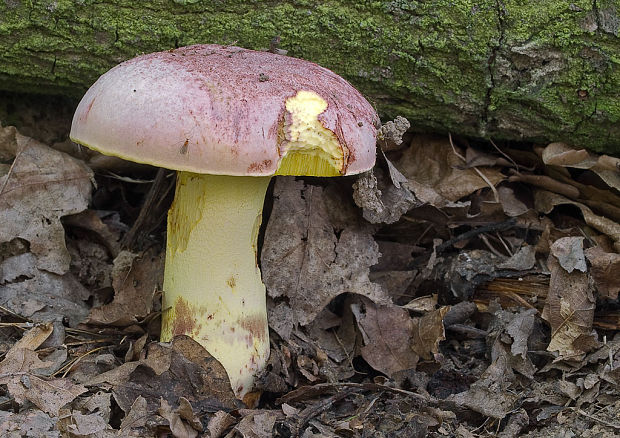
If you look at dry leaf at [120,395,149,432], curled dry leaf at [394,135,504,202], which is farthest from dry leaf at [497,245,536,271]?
dry leaf at [120,395,149,432]

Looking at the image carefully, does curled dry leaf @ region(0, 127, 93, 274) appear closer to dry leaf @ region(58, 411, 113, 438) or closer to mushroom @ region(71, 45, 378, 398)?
mushroom @ region(71, 45, 378, 398)

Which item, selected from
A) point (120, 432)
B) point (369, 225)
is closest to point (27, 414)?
point (120, 432)

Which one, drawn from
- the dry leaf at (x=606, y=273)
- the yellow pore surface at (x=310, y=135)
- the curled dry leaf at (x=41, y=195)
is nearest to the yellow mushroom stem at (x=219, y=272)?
the yellow pore surface at (x=310, y=135)

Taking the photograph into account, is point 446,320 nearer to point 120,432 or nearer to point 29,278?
point 120,432

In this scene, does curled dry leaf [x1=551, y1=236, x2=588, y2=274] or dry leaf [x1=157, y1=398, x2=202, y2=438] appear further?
curled dry leaf [x1=551, y1=236, x2=588, y2=274]

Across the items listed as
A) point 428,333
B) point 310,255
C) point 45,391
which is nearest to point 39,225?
point 45,391

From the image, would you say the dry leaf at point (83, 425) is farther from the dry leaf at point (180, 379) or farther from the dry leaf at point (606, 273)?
the dry leaf at point (606, 273)

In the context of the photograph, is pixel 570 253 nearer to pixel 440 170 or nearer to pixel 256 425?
pixel 440 170

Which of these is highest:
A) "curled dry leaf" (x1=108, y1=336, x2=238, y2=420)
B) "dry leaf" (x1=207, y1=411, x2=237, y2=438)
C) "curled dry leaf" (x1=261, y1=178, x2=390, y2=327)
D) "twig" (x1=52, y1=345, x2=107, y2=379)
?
"curled dry leaf" (x1=261, y1=178, x2=390, y2=327)
